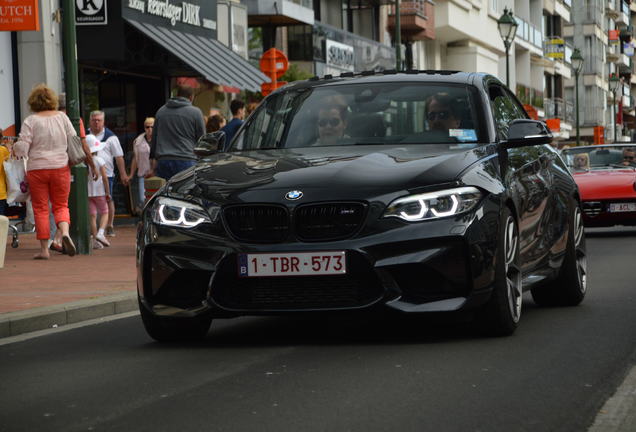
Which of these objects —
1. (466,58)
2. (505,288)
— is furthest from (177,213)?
(466,58)

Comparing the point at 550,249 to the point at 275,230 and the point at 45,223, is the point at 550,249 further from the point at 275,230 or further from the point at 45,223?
the point at 45,223

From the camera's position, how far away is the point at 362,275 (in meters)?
7.55

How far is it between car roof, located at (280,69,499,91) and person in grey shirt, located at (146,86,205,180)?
294 inches

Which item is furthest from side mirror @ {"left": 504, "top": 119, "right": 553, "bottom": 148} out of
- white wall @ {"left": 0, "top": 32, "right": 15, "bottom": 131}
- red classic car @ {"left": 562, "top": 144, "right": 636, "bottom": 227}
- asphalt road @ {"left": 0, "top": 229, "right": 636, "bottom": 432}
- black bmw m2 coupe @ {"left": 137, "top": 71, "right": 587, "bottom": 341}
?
white wall @ {"left": 0, "top": 32, "right": 15, "bottom": 131}

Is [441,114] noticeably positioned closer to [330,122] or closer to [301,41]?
[330,122]

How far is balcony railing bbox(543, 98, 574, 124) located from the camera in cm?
8300

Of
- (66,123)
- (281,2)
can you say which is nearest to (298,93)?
(66,123)

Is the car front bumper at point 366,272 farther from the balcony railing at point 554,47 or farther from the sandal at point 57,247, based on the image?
the balcony railing at point 554,47

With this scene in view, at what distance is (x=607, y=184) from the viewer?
21.0 m

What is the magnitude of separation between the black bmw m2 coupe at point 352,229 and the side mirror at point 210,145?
0.30m

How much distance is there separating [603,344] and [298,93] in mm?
2741

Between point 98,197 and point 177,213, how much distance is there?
36.2 ft

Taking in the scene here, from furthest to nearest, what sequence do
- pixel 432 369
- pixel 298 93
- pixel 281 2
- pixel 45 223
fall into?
pixel 281 2 < pixel 45 223 < pixel 298 93 < pixel 432 369

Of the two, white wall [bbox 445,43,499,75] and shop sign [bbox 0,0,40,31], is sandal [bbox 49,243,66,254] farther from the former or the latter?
white wall [bbox 445,43,499,75]
